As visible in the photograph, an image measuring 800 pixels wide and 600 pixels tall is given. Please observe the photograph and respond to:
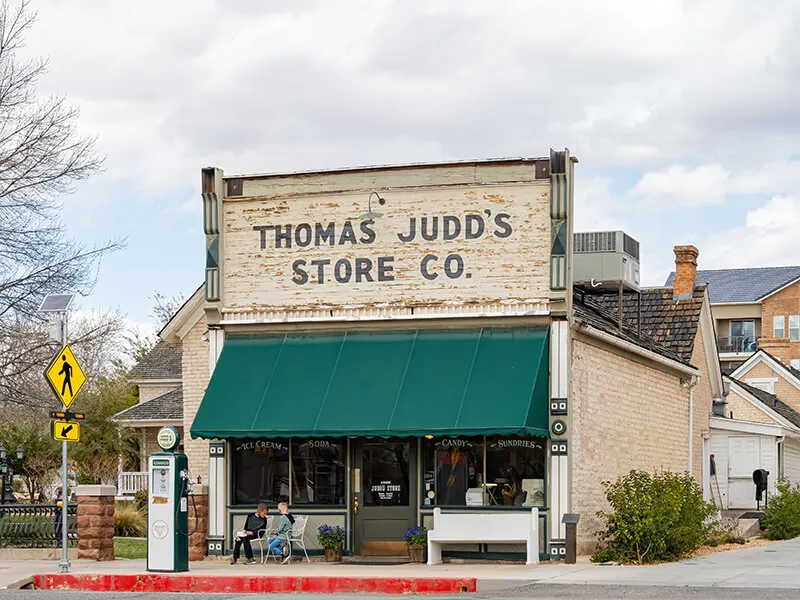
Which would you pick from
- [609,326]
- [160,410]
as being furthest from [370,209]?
[160,410]

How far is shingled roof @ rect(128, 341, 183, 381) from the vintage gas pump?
2905 cm

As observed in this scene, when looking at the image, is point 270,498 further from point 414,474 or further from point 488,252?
point 488,252

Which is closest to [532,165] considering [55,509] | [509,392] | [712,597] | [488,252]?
[488,252]

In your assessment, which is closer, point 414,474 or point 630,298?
point 414,474

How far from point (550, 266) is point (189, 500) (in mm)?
7583

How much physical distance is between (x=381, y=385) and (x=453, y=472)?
193cm

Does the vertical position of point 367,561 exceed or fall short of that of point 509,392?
it falls short

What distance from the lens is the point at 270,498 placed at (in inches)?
910

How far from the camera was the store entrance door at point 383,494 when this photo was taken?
22438 mm

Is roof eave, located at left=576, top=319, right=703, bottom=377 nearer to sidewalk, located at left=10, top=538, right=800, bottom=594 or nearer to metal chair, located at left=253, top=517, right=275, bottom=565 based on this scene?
sidewalk, located at left=10, top=538, right=800, bottom=594

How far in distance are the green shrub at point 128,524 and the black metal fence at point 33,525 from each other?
6.82 meters

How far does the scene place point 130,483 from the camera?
4291 centimetres

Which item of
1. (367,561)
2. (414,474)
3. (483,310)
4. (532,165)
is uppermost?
(532,165)

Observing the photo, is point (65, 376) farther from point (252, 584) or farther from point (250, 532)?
point (252, 584)
